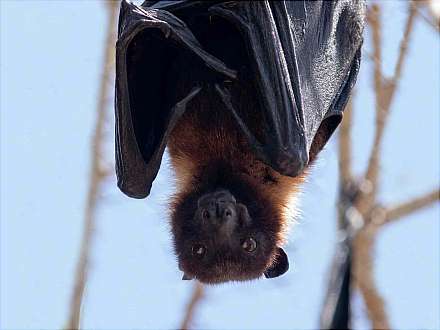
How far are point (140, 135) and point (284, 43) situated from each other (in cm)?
125

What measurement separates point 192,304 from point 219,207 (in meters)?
1.30

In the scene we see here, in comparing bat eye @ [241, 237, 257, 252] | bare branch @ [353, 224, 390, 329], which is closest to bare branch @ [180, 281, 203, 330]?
bat eye @ [241, 237, 257, 252]

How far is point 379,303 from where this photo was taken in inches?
289

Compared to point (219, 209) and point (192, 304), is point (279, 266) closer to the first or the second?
point (192, 304)

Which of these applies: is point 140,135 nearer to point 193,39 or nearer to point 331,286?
point 193,39

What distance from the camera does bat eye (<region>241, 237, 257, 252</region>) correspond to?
6.87m

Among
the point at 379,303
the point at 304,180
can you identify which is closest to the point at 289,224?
the point at 304,180

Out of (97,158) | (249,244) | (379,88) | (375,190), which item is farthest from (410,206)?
(97,158)

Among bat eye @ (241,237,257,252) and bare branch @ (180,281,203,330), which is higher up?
bat eye @ (241,237,257,252)

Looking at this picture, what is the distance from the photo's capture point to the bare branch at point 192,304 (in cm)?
724

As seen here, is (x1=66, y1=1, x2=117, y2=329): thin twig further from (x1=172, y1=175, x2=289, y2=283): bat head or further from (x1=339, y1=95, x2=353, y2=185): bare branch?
(x1=339, y1=95, x2=353, y2=185): bare branch

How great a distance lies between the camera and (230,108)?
623 cm

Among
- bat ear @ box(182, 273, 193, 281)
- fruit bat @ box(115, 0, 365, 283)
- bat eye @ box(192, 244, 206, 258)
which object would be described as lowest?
bat ear @ box(182, 273, 193, 281)

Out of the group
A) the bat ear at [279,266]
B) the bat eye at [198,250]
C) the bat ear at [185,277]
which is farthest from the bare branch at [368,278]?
the bat ear at [185,277]
